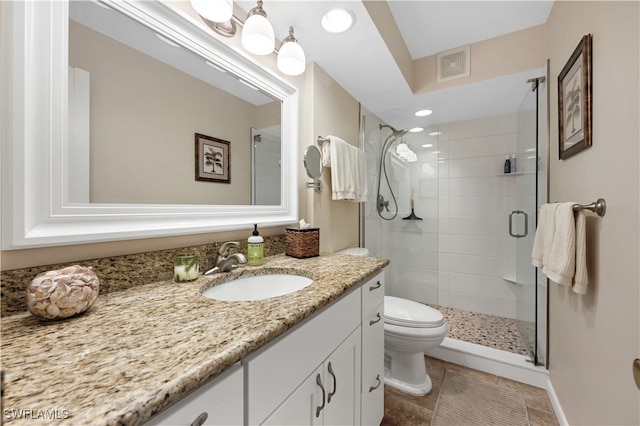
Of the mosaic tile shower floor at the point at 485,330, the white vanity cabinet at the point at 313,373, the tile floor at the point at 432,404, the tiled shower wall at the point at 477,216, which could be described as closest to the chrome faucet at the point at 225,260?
the white vanity cabinet at the point at 313,373

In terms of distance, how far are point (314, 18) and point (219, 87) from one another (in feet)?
1.98

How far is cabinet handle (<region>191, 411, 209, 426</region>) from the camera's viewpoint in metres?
0.43

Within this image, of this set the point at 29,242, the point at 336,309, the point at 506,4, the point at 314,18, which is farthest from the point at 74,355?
the point at 506,4

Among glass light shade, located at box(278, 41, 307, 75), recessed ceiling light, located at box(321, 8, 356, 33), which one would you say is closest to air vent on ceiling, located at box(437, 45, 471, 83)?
recessed ceiling light, located at box(321, 8, 356, 33)

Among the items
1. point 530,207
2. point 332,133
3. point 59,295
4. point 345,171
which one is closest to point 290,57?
point 332,133

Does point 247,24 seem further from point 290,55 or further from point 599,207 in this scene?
point 599,207

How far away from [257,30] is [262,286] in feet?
3.55

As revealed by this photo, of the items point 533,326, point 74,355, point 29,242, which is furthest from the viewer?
point 533,326

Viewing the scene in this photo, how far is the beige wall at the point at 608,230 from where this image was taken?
2.51 feet

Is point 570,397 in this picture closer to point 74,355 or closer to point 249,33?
point 74,355

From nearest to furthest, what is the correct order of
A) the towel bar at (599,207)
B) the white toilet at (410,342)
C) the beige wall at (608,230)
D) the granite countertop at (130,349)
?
1. the granite countertop at (130,349)
2. the beige wall at (608,230)
3. the towel bar at (599,207)
4. the white toilet at (410,342)

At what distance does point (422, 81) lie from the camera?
2025 millimetres

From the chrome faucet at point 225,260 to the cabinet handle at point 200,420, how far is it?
2.01 ft

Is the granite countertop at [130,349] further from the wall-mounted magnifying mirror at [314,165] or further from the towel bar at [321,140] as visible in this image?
the towel bar at [321,140]
